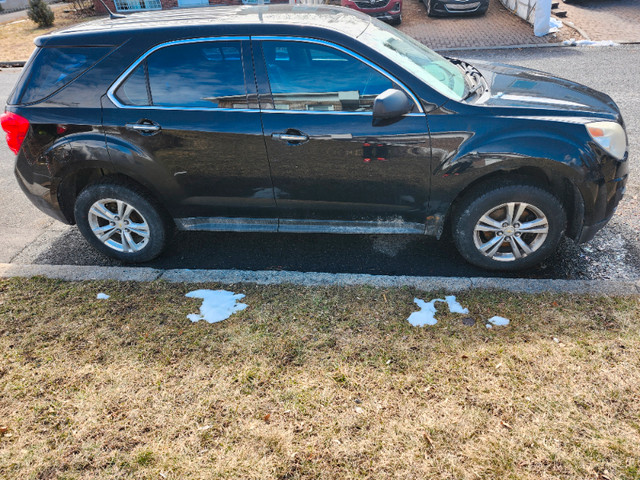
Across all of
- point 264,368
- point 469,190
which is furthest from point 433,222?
point 264,368

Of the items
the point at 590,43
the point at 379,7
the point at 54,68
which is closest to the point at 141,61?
the point at 54,68

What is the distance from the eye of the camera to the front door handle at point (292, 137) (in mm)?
3693

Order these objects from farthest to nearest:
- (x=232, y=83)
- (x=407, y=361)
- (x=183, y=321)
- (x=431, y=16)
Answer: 1. (x=431, y=16)
2. (x=232, y=83)
3. (x=183, y=321)
4. (x=407, y=361)

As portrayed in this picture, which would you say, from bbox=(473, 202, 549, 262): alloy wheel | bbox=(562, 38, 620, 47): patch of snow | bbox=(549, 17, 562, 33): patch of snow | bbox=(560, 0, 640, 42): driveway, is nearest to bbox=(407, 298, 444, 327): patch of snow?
bbox=(473, 202, 549, 262): alloy wheel

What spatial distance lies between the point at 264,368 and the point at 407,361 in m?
0.87

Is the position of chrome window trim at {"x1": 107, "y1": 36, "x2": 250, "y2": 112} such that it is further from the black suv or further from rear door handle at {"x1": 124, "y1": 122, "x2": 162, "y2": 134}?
rear door handle at {"x1": 124, "y1": 122, "x2": 162, "y2": 134}

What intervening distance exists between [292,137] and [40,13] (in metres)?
20.7

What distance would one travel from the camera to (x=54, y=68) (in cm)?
387

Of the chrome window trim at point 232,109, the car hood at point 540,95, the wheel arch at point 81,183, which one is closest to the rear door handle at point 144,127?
the chrome window trim at point 232,109

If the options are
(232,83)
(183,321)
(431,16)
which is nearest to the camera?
(183,321)

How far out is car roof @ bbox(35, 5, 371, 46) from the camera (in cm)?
370

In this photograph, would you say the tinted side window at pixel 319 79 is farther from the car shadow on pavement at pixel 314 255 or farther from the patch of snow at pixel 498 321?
the patch of snow at pixel 498 321

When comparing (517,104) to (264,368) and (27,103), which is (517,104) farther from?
(27,103)

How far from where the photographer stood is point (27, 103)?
392 centimetres
